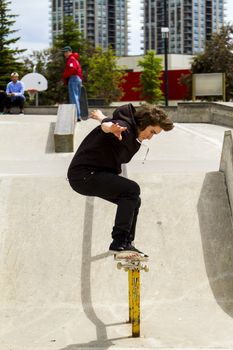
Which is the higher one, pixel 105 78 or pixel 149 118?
pixel 105 78

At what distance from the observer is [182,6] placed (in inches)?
7456

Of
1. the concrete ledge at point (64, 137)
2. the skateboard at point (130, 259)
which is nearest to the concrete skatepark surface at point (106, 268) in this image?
the skateboard at point (130, 259)

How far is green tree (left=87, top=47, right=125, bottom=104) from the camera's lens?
7200 centimetres

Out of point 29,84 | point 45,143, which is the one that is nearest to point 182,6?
point 29,84

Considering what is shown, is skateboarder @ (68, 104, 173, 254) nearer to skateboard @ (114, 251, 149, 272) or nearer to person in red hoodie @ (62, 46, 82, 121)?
skateboard @ (114, 251, 149, 272)

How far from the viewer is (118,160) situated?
4.48 m

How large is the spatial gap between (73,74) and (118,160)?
9091 mm

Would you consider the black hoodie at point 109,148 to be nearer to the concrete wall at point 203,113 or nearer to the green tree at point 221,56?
the concrete wall at point 203,113

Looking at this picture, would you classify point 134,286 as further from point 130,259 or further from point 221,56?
point 221,56

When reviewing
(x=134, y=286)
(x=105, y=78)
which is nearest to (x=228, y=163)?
(x=134, y=286)

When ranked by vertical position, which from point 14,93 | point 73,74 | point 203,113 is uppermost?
point 73,74

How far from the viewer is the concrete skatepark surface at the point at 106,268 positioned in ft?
14.7

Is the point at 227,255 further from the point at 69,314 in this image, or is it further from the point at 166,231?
the point at 69,314

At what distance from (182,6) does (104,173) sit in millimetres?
193949
